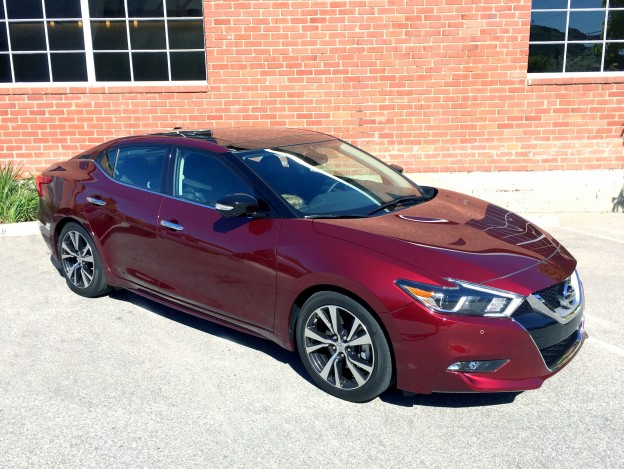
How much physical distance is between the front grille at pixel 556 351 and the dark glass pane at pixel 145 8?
7.34 m

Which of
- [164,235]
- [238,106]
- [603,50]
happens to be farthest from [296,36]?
[164,235]

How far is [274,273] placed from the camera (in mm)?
3922

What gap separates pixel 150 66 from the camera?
8.99 metres

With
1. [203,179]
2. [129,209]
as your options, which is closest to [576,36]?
[203,179]

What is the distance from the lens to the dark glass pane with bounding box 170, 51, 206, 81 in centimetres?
888

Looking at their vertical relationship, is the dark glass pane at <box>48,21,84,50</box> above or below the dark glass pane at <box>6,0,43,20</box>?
below

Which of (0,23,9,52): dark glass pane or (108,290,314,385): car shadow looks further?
(0,23,9,52): dark glass pane

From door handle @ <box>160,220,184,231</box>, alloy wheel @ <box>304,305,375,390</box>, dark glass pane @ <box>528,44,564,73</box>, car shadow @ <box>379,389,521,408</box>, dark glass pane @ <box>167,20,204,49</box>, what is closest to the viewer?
alloy wheel @ <box>304,305,375,390</box>

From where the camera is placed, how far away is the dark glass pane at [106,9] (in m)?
8.81

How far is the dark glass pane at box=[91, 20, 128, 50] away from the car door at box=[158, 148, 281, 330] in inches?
199

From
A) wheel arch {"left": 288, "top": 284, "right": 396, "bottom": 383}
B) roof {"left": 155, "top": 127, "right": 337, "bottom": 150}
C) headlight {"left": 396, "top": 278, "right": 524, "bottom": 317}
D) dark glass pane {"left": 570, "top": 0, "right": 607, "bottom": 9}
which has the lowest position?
wheel arch {"left": 288, "top": 284, "right": 396, "bottom": 383}

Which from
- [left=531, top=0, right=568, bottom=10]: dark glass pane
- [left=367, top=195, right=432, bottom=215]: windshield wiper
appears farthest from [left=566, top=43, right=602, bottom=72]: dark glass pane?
[left=367, top=195, right=432, bottom=215]: windshield wiper

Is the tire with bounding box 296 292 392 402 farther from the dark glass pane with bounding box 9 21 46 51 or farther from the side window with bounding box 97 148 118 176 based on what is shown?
the dark glass pane with bounding box 9 21 46 51

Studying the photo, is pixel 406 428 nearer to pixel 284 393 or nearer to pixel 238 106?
pixel 284 393
